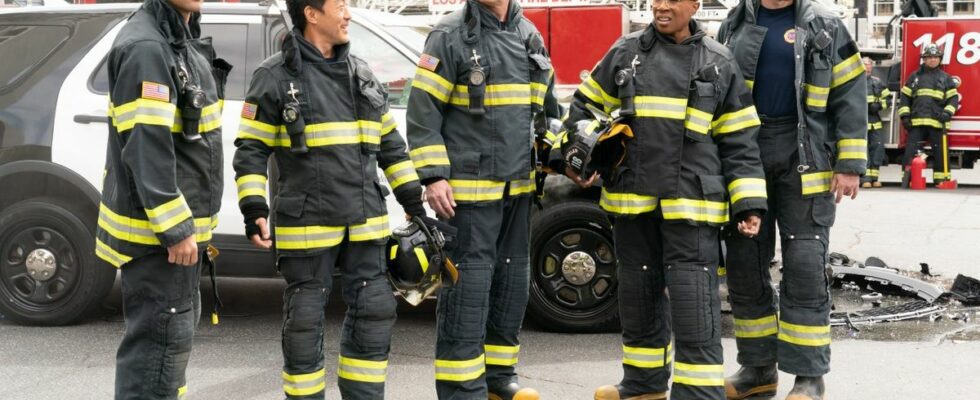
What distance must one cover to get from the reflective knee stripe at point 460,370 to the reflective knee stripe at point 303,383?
621mm

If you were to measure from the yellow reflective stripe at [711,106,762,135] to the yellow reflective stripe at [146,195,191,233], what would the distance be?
2216 millimetres

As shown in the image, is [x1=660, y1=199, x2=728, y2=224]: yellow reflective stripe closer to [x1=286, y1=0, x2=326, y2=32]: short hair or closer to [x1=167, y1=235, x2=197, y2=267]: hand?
[x1=286, y1=0, x2=326, y2=32]: short hair

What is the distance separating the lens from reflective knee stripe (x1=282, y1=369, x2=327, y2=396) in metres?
4.41

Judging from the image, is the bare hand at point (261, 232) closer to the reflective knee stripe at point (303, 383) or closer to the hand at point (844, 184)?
the reflective knee stripe at point (303, 383)

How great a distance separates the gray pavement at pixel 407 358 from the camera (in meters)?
5.61

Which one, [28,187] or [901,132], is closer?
[28,187]

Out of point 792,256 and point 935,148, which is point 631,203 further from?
point 935,148

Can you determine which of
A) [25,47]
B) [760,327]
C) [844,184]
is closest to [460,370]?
[760,327]

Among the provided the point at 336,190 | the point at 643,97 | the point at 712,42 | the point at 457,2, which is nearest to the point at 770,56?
the point at 712,42

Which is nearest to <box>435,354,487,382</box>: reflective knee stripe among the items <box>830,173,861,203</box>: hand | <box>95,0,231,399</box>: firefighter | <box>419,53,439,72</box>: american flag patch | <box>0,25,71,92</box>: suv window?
<box>95,0,231,399</box>: firefighter

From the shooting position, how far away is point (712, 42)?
4.96 meters

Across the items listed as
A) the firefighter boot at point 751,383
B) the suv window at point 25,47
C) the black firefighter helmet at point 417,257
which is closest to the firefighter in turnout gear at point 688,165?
the firefighter boot at point 751,383

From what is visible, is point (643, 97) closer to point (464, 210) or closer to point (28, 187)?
point (464, 210)

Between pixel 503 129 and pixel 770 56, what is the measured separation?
1.27m
